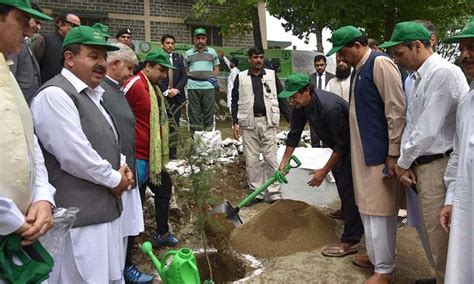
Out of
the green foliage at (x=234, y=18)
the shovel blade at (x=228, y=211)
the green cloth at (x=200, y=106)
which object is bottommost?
the shovel blade at (x=228, y=211)

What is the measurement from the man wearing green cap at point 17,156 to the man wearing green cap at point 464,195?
77.9 inches

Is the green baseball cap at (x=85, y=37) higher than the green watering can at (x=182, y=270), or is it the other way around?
the green baseball cap at (x=85, y=37)

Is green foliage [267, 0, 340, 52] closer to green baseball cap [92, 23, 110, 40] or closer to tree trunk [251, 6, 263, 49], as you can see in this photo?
tree trunk [251, 6, 263, 49]

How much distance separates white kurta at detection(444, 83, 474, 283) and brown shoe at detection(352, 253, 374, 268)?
53.9 inches

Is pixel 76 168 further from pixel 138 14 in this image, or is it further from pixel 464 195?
pixel 138 14

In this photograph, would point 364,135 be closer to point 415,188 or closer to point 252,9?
point 415,188

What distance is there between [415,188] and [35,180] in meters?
2.39

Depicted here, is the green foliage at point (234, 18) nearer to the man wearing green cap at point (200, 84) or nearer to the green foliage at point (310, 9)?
the green foliage at point (310, 9)

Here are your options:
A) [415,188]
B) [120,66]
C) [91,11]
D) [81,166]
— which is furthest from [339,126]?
[91,11]

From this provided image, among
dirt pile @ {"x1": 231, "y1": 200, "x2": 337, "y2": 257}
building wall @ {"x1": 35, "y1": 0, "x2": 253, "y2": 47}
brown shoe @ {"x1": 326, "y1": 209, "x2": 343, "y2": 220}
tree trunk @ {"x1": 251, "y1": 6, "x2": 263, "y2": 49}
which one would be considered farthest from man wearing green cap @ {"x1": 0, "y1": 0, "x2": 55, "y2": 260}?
building wall @ {"x1": 35, "y1": 0, "x2": 253, "y2": 47}

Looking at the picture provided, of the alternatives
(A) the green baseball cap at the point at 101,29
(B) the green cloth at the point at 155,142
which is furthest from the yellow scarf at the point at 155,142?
(A) the green baseball cap at the point at 101,29

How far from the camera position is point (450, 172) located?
2520 mm

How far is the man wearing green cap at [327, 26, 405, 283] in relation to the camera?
10.3ft

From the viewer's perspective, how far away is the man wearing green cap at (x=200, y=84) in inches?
270
